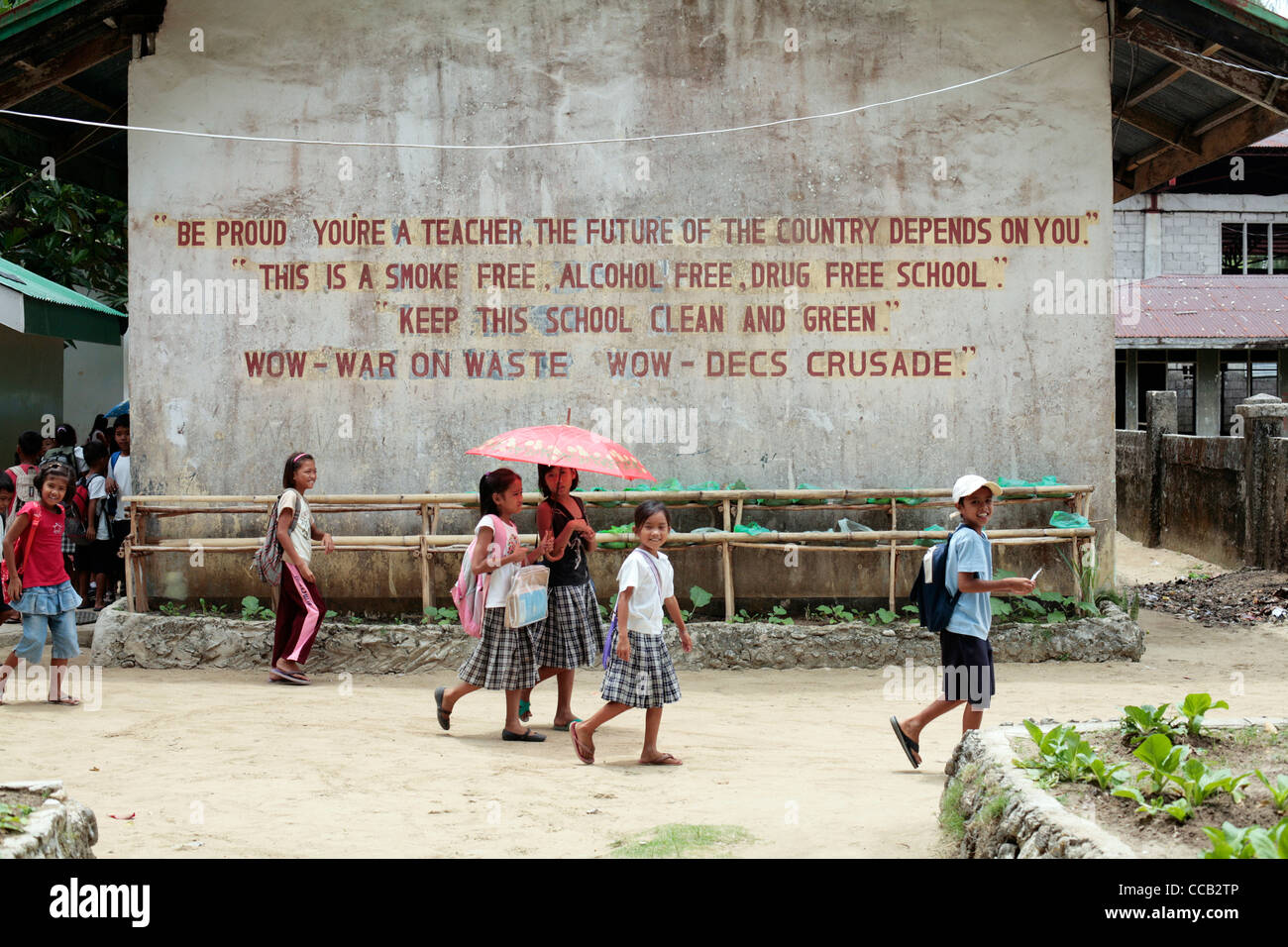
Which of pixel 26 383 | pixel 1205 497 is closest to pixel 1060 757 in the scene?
pixel 1205 497

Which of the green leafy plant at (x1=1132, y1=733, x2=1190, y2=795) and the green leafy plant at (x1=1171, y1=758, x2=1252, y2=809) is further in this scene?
the green leafy plant at (x1=1132, y1=733, x2=1190, y2=795)

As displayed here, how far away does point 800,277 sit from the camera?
943 cm

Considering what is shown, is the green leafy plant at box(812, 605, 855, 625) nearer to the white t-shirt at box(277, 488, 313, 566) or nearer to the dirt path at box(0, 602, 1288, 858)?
the dirt path at box(0, 602, 1288, 858)

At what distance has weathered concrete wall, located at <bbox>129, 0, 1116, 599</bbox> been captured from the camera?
938cm

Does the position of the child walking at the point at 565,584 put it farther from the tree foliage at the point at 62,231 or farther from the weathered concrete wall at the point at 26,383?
the tree foliage at the point at 62,231

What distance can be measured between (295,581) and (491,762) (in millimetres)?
2725

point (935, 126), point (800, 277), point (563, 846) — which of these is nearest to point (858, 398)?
point (800, 277)

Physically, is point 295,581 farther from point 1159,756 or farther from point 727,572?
point 1159,756

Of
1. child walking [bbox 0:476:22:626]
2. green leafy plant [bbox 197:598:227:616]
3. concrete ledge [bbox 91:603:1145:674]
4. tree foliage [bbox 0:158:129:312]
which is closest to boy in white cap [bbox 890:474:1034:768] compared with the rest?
concrete ledge [bbox 91:603:1145:674]

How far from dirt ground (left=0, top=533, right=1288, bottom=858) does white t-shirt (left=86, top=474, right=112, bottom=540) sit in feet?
7.48

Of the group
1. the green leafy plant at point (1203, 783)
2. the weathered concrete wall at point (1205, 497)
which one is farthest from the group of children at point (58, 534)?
the weathered concrete wall at point (1205, 497)

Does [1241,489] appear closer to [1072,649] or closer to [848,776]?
[1072,649]

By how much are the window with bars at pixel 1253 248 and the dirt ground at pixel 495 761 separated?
18.3 meters

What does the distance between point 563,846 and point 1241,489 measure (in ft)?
37.0
